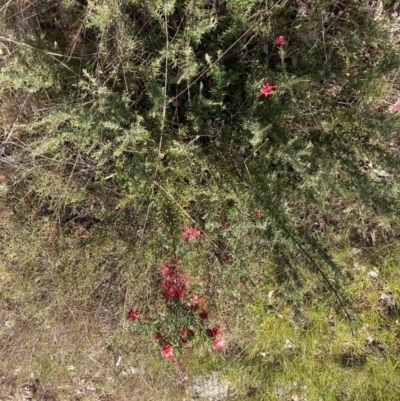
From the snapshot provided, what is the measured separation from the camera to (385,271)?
2768 mm

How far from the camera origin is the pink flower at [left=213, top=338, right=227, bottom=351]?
8.76 feet

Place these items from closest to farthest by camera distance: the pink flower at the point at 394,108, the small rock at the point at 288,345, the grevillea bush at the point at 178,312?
the grevillea bush at the point at 178,312
the pink flower at the point at 394,108
the small rock at the point at 288,345

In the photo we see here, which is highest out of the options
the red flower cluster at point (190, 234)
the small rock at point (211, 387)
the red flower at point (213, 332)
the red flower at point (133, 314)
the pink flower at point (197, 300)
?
the red flower cluster at point (190, 234)

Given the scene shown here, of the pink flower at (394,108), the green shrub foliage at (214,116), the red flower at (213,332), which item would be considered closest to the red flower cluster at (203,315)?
the red flower at (213,332)

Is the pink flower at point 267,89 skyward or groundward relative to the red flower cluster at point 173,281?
skyward

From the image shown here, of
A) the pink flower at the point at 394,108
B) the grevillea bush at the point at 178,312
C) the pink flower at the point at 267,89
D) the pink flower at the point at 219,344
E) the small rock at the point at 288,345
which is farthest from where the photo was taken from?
the small rock at the point at 288,345

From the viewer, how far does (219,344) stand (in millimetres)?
2729

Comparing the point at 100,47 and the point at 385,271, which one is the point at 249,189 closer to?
the point at 100,47

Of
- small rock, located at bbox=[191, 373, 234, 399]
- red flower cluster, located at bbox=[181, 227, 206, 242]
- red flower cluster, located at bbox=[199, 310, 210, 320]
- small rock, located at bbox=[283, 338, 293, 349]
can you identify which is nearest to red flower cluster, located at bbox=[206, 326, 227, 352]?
red flower cluster, located at bbox=[199, 310, 210, 320]

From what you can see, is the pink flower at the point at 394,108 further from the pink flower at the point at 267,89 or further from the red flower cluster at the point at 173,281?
the red flower cluster at the point at 173,281

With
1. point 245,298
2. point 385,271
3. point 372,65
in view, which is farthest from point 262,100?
point 385,271

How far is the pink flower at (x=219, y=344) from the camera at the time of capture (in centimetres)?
267

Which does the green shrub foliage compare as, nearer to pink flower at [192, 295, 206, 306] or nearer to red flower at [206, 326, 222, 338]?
pink flower at [192, 295, 206, 306]

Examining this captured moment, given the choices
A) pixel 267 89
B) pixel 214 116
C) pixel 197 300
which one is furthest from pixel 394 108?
pixel 197 300
